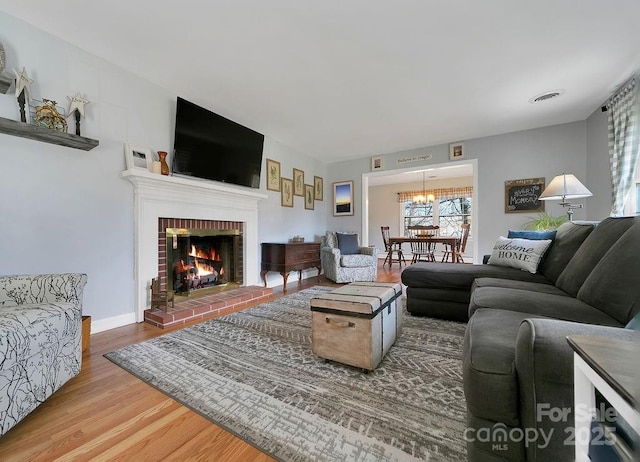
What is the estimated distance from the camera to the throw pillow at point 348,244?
15.5 ft

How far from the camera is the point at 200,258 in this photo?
335cm

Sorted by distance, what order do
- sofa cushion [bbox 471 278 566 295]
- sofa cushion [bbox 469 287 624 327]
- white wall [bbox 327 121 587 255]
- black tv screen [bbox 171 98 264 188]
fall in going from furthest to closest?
white wall [bbox 327 121 587 255] < black tv screen [bbox 171 98 264 188] < sofa cushion [bbox 471 278 566 295] < sofa cushion [bbox 469 287 624 327]

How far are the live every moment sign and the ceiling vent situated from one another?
1.35 meters

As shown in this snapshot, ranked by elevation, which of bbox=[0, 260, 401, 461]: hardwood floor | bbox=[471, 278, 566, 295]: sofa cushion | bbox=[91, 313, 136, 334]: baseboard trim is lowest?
bbox=[0, 260, 401, 461]: hardwood floor

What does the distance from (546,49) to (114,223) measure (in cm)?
414

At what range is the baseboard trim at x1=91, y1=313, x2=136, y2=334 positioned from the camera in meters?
2.30

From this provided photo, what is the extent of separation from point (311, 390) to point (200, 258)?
2.50 m

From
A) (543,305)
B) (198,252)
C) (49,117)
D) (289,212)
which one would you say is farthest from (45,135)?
(543,305)

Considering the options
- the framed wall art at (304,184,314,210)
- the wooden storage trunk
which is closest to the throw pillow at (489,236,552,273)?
the wooden storage trunk

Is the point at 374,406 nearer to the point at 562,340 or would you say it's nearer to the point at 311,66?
the point at 562,340

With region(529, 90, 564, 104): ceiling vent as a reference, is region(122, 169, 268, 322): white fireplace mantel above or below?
below

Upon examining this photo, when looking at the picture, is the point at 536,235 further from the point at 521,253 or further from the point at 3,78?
the point at 3,78

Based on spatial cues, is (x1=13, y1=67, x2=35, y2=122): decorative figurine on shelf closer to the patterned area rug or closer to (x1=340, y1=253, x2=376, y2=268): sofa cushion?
the patterned area rug

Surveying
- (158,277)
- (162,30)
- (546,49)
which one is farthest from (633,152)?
(158,277)
